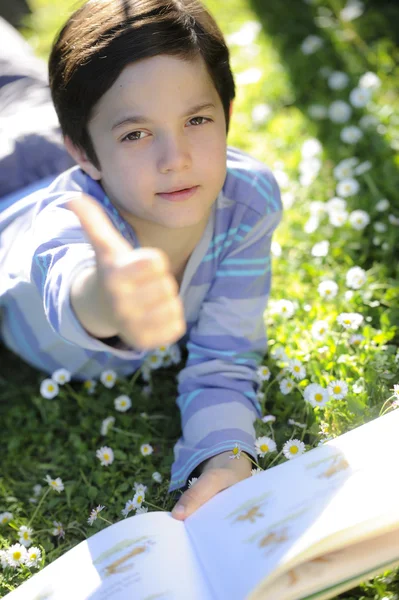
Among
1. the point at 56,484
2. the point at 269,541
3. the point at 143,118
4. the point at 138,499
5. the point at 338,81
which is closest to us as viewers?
the point at 269,541

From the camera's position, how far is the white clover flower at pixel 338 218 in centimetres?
191

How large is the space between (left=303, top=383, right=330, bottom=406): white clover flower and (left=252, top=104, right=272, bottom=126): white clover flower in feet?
4.06

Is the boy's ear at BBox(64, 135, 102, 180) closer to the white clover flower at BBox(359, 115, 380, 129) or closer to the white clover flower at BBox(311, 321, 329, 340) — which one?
the white clover flower at BBox(311, 321, 329, 340)

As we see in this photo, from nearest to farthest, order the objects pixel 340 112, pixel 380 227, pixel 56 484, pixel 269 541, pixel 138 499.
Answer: pixel 269 541 → pixel 138 499 → pixel 56 484 → pixel 380 227 → pixel 340 112

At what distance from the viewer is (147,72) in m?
1.23

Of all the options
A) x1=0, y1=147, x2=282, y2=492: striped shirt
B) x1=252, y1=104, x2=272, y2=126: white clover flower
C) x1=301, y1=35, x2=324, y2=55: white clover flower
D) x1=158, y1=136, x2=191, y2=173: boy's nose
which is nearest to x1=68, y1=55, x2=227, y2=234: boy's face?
x1=158, y1=136, x2=191, y2=173: boy's nose

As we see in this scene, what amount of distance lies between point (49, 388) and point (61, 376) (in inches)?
1.5

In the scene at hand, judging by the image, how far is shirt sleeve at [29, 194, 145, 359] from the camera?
3.52 ft

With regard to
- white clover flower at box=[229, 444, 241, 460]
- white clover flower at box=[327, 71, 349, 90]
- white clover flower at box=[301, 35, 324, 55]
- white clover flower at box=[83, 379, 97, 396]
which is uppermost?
A: white clover flower at box=[301, 35, 324, 55]

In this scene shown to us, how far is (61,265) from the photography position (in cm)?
114

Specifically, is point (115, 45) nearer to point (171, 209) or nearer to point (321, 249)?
point (171, 209)

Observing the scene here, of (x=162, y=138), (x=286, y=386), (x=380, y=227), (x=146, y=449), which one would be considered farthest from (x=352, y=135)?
(x=146, y=449)

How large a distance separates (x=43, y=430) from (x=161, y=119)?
2.67 ft

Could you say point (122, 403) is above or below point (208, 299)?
below
